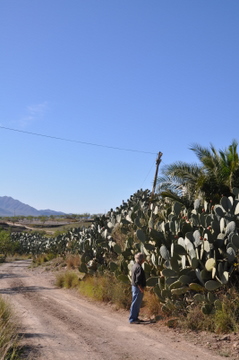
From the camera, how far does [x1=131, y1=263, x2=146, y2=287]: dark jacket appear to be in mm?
9570

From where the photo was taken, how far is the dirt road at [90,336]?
22.3 feet

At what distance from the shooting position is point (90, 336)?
26.3ft

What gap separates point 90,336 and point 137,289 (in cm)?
192

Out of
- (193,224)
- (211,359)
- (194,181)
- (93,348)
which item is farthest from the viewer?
(194,181)

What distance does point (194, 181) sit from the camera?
61.3ft

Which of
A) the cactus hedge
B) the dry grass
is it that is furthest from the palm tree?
the dry grass

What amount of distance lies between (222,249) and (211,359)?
2696 mm

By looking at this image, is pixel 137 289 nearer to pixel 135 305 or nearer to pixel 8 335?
pixel 135 305

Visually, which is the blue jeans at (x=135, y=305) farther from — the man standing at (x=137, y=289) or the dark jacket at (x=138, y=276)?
the dark jacket at (x=138, y=276)

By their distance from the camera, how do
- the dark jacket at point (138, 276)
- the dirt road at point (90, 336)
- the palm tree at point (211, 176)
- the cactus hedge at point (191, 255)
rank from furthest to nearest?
the palm tree at point (211, 176)
the dark jacket at point (138, 276)
the cactus hedge at point (191, 255)
the dirt road at point (90, 336)

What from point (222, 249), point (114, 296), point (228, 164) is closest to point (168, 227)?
point (222, 249)

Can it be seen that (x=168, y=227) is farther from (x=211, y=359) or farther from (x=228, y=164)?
(x=228, y=164)

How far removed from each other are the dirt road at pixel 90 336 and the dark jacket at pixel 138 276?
3.05 ft

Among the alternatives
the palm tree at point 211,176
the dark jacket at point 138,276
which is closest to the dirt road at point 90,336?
the dark jacket at point 138,276
